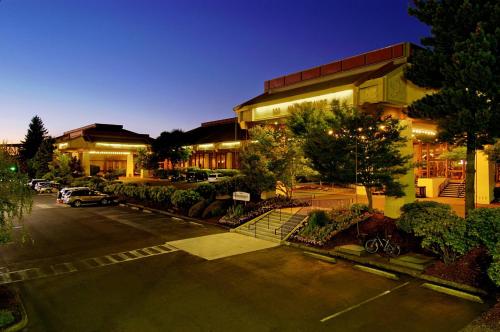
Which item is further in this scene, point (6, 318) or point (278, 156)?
point (278, 156)

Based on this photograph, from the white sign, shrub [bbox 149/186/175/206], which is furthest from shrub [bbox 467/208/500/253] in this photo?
shrub [bbox 149/186/175/206]

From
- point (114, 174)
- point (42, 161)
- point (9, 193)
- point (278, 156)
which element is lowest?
point (114, 174)

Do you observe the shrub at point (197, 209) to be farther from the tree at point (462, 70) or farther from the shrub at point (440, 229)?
the tree at point (462, 70)

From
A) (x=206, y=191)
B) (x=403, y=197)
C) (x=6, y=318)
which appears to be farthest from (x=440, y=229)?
(x=206, y=191)

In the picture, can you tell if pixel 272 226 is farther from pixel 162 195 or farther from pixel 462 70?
pixel 162 195

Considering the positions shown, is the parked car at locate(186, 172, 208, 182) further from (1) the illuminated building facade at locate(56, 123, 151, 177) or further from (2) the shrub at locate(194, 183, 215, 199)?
(2) the shrub at locate(194, 183, 215, 199)

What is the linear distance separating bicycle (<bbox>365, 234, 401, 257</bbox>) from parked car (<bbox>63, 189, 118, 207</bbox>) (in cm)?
2608

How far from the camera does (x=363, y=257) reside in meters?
13.6

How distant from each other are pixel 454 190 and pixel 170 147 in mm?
44756

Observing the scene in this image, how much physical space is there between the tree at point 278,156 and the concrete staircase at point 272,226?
2.52 metres

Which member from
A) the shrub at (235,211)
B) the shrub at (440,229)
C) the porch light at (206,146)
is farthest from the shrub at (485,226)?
the porch light at (206,146)

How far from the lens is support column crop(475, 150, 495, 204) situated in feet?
75.8

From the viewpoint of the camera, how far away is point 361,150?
52.9ft

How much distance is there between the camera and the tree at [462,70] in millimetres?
11602
